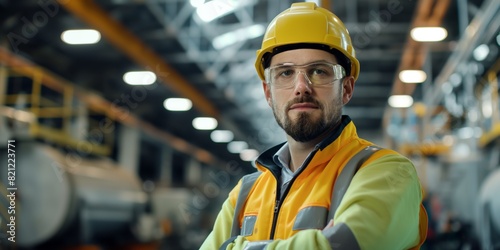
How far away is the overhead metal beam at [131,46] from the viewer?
8507 millimetres

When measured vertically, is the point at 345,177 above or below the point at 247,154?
below

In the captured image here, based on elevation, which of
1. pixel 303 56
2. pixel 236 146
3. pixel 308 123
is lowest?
pixel 308 123

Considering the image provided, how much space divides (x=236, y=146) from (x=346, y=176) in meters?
23.4

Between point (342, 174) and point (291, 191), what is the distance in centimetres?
21

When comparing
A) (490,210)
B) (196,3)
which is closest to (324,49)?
(490,210)

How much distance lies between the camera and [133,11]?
9.11 metres

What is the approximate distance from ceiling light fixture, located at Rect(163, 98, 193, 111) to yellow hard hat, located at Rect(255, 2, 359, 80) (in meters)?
12.2

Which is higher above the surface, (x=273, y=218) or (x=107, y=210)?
(x=107, y=210)

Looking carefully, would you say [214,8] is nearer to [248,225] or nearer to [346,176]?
[248,225]

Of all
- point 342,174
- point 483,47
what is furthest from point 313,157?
point 483,47

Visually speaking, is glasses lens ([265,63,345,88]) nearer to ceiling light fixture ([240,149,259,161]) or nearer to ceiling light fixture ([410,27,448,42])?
ceiling light fixture ([410,27,448,42])

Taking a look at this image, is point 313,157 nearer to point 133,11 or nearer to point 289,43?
point 289,43

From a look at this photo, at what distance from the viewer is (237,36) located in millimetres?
11586

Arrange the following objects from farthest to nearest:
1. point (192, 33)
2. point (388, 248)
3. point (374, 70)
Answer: point (374, 70), point (192, 33), point (388, 248)
